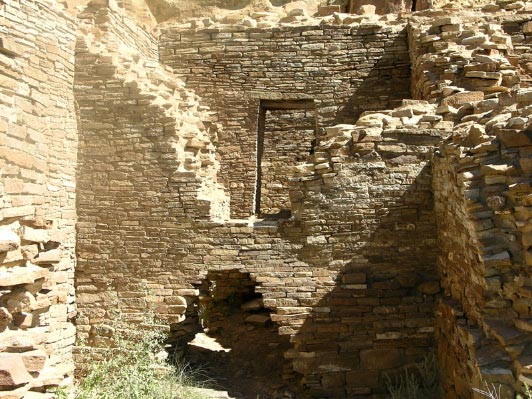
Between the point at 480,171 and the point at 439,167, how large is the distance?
1.07 m

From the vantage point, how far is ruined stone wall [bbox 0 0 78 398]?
3189 mm

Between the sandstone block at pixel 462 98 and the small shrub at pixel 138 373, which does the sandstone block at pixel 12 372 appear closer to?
the small shrub at pixel 138 373

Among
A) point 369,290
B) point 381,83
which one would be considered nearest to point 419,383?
point 369,290

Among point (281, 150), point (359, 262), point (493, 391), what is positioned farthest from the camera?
point (281, 150)

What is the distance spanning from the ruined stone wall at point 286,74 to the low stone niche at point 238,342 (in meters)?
1.23

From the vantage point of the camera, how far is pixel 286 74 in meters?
8.62

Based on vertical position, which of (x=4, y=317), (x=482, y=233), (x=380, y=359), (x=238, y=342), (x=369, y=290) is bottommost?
(x=238, y=342)

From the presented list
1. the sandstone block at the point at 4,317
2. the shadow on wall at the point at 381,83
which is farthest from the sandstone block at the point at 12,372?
the shadow on wall at the point at 381,83

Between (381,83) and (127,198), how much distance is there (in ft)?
13.8

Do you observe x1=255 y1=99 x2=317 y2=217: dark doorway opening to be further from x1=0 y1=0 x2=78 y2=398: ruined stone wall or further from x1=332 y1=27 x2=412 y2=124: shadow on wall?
x1=0 y1=0 x2=78 y2=398: ruined stone wall

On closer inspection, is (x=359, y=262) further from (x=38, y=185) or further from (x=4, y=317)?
(x=4, y=317)

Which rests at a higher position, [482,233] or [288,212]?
[288,212]

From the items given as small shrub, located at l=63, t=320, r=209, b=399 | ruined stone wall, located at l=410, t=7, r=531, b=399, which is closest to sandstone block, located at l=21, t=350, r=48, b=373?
small shrub, located at l=63, t=320, r=209, b=399

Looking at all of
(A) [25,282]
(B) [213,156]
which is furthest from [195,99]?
(A) [25,282]
